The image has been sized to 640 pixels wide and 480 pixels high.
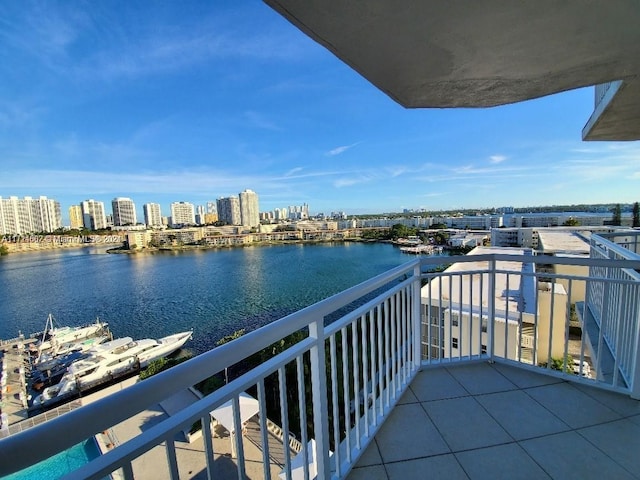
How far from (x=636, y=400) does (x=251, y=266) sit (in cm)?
3016

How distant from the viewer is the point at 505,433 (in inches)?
67.1

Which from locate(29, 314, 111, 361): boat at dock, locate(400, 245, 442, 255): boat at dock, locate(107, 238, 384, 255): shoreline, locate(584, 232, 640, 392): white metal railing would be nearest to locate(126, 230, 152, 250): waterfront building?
locate(107, 238, 384, 255): shoreline

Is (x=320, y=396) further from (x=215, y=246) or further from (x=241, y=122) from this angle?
(x=215, y=246)

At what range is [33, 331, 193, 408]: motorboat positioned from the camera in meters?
11.5

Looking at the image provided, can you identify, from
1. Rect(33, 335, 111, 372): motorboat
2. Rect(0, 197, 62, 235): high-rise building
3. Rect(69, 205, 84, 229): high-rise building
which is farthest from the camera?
Rect(69, 205, 84, 229): high-rise building

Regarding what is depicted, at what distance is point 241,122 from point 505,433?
22801mm

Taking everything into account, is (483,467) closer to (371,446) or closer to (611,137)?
(371,446)

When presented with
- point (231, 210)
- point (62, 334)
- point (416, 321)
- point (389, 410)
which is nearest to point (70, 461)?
point (389, 410)

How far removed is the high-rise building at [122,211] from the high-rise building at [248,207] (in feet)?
82.5

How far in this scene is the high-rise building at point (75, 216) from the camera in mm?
57906

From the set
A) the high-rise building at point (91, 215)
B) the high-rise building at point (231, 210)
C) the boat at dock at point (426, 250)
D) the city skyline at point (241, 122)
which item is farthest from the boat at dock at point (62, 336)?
the high-rise building at point (91, 215)

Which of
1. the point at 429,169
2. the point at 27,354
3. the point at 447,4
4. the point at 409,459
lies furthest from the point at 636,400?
the point at 429,169

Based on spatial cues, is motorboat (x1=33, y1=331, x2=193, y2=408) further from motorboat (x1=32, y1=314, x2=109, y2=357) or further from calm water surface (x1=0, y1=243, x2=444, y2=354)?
motorboat (x1=32, y1=314, x2=109, y2=357)

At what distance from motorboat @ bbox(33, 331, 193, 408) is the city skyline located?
39.6ft
